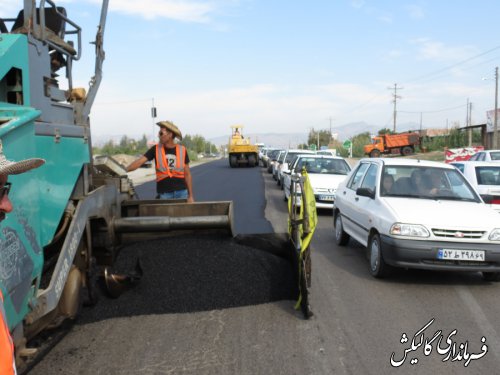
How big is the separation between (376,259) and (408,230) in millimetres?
640

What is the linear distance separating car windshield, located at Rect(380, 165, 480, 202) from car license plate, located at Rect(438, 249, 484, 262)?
1230 millimetres

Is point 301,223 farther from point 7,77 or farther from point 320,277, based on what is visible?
point 7,77

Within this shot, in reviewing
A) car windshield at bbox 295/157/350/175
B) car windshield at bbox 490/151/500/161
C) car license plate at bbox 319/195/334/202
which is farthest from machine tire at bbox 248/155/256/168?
car license plate at bbox 319/195/334/202

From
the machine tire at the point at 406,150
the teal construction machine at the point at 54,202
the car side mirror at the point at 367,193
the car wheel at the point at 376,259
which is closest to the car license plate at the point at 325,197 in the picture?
the car side mirror at the point at 367,193

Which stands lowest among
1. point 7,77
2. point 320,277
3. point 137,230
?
point 320,277

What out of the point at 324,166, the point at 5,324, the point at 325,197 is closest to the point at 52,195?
the point at 5,324

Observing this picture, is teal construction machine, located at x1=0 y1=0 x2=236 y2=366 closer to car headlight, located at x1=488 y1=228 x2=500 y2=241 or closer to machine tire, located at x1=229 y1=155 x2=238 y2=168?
car headlight, located at x1=488 y1=228 x2=500 y2=241

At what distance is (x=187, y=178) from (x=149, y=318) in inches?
88.3

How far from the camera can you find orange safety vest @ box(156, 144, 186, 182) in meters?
6.74

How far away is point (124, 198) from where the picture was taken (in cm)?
611

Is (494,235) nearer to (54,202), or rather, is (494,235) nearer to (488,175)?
(488,175)

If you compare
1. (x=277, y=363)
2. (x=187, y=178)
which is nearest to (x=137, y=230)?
(x=187, y=178)

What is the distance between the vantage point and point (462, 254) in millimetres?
6188

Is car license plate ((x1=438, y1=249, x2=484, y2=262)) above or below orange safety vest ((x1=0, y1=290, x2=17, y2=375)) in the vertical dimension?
below
